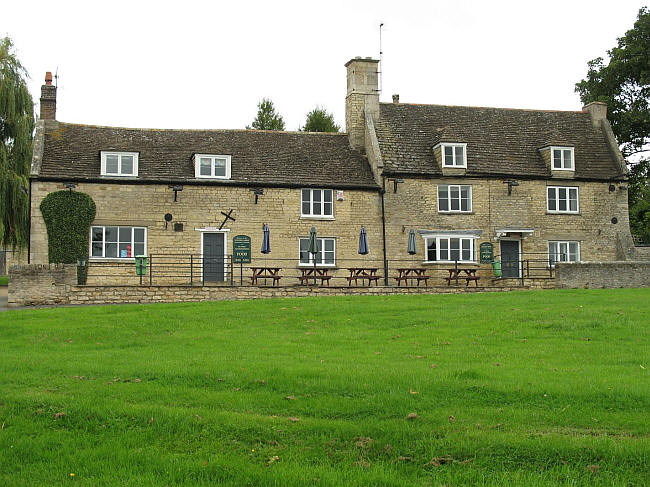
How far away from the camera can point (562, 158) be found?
32.8 meters

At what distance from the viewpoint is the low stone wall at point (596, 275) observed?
27.7 meters

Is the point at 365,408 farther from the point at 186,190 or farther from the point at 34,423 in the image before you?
the point at 186,190

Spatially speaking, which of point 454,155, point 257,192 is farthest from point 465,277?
→ point 257,192

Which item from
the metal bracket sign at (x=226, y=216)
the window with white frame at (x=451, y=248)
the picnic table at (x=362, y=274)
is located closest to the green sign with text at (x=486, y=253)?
the window with white frame at (x=451, y=248)

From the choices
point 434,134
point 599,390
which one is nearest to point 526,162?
point 434,134

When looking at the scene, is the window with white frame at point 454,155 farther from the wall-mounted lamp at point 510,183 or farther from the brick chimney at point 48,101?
the brick chimney at point 48,101

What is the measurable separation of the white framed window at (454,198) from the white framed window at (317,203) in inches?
195

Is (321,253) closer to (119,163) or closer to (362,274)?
(362,274)

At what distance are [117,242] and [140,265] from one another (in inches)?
128

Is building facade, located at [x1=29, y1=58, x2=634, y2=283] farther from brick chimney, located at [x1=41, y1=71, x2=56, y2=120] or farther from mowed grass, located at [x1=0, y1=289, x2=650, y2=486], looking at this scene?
mowed grass, located at [x1=0, y1=289, x2=650, y2=486]

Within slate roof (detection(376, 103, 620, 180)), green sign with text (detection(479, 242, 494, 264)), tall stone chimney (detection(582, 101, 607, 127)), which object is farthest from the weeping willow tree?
tall stone chimney (detection(582, 101, 607, 127))

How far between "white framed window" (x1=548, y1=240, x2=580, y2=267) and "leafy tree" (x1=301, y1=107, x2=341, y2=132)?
28.4 meters

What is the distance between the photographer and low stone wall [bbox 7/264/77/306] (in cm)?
2289

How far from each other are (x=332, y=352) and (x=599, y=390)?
5050 millimetres
